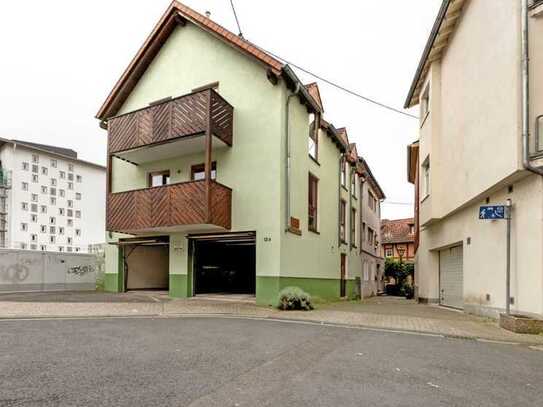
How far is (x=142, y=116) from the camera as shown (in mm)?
15219

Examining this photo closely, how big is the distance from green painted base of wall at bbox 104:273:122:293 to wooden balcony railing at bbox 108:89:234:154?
5597 millimetres

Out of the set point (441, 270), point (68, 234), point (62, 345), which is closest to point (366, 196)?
point (441, 270)

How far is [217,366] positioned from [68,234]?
66.8 meters

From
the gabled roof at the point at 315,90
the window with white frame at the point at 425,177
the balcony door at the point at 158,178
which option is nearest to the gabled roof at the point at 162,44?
the gabled roof at the point at 315,90

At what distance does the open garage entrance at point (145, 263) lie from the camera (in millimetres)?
17297

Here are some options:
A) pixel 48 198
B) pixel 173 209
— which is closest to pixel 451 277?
pixel 173 209

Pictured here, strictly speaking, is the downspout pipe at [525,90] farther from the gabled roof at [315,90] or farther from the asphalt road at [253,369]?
the gabled roof at [315,90]

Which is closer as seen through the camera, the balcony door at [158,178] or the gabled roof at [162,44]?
the gabled roof at [162,44]

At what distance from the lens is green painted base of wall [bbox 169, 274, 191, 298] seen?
606 inches

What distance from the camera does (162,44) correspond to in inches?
675

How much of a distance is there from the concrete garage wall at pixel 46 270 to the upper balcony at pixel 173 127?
6.74 meters

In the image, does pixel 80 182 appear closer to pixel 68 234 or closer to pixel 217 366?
pixel 68 234

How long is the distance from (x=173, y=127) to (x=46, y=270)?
34.0 ft

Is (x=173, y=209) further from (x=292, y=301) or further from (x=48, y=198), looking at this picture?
(x=48, y=198)
